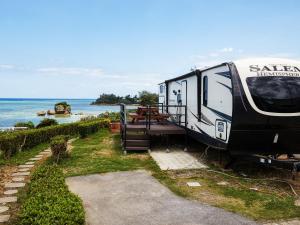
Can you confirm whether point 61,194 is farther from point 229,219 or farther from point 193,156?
point 193,156

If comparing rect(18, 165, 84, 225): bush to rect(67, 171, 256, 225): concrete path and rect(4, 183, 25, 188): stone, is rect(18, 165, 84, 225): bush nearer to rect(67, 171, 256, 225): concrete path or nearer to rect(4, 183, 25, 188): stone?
rect(67, 171, 256, 225): concrete path

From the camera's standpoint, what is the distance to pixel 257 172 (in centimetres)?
1067

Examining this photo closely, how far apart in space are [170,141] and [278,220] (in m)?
10.2

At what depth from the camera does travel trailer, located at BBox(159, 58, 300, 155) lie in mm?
9273

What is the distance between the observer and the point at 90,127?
20.4 metres

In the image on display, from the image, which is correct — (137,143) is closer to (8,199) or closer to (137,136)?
(137,136)

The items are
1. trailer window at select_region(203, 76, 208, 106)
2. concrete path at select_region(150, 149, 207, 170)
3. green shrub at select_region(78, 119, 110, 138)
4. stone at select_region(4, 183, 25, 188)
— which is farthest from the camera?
green shrub at select_region(78, 119, 110, 138)

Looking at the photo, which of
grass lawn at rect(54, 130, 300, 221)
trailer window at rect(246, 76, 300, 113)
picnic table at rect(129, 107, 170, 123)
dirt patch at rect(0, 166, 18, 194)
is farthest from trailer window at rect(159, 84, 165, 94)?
trailer window at rect(246, 76, 300, 113)

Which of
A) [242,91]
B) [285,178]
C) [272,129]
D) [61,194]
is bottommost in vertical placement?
[285,178]

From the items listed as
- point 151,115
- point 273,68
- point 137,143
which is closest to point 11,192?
point 137,143

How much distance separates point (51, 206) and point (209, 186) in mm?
4776

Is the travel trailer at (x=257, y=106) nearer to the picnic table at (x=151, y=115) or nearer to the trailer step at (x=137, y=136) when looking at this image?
the trailer step at (x=137, y=136)

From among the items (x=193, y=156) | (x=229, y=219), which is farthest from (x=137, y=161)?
(x=229, y=219)

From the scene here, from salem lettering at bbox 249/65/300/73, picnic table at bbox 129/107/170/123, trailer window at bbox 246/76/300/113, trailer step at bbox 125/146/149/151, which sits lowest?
trailer step at bbox 125/146/149/151
